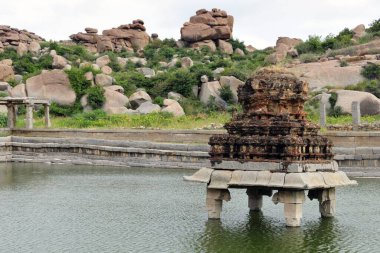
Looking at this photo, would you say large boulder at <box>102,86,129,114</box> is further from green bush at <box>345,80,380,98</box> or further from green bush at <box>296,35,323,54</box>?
green bush at <box>296,35,323,54</box>

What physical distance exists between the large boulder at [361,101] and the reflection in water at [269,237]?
79.6 ft

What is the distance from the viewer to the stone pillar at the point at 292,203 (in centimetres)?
1302

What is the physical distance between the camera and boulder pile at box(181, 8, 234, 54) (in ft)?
251

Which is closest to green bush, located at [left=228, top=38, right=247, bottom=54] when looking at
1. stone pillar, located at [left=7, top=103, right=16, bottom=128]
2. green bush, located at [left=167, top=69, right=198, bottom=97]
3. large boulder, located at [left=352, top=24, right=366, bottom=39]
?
large boulder, located at [left=352, top=24, right=366, bottom=39]

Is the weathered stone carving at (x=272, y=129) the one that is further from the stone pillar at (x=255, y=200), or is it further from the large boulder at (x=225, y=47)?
the large boulder at (x=225, y=47)

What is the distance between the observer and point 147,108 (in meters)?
44.5

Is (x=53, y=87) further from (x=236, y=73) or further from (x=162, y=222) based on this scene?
(x=162, y=222)

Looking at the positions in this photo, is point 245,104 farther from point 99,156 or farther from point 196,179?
point 99,156

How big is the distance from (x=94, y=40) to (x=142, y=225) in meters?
72.7

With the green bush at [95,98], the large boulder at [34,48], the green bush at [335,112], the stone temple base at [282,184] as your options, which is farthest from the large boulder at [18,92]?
the stone temple base at [282,184]

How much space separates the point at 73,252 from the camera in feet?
37.2

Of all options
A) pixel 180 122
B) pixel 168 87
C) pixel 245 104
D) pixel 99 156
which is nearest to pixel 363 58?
pixel 168 87

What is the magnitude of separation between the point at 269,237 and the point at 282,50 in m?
57.6

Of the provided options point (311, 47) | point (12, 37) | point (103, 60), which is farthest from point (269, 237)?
point (12, 37)
